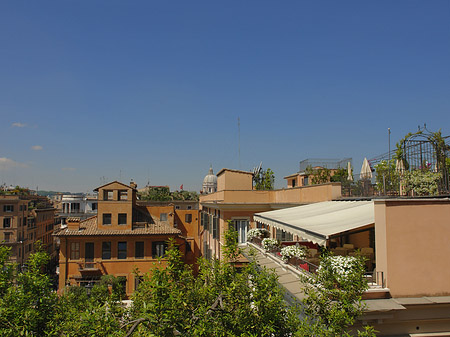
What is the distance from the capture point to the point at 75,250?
31922 millimetres

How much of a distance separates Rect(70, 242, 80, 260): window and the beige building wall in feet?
96.4

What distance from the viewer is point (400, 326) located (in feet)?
25.6

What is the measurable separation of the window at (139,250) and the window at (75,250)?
4.96 m

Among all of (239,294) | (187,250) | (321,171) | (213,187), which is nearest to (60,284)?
(187,250)

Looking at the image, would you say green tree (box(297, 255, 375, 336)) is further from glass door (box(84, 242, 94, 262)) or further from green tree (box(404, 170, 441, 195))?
glass door (box(84, 242, 94, 262))

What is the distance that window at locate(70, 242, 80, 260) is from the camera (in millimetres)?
31828

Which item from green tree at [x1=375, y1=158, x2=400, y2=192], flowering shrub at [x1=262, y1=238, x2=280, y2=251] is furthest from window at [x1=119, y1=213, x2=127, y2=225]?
green tree at [x1=375, y1=158, x2=400, y2=192]

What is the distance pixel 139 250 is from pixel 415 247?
28.5 m

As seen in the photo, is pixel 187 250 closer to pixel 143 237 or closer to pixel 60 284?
pixel 143 237

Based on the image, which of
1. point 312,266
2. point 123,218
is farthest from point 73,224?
point 312,266

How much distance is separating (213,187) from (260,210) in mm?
105277

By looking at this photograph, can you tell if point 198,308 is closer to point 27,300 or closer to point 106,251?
point 27,300

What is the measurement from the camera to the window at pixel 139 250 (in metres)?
33.1

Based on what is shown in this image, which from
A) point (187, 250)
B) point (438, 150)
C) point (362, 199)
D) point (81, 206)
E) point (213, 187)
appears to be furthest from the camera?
point (213, 187)
